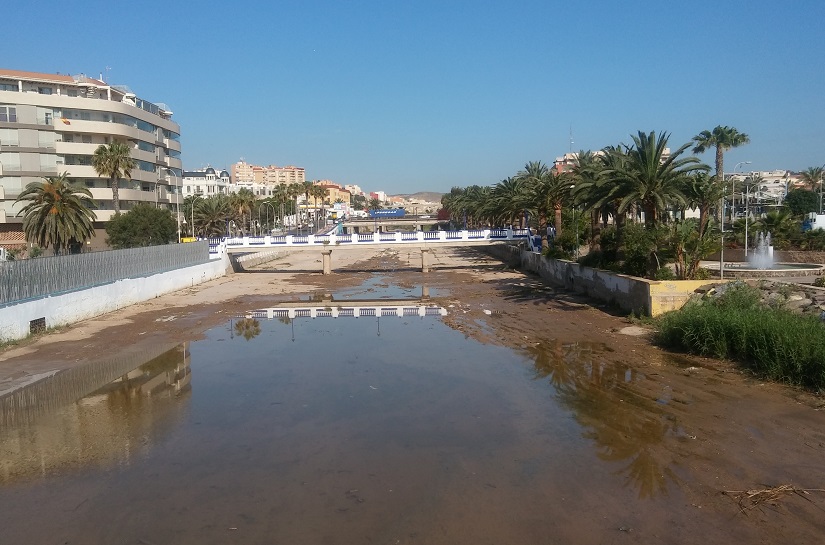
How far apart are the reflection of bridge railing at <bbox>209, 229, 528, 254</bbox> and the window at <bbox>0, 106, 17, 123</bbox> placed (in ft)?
70.5

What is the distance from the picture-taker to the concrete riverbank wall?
20.0 meters

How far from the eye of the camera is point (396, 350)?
1811 centimetres

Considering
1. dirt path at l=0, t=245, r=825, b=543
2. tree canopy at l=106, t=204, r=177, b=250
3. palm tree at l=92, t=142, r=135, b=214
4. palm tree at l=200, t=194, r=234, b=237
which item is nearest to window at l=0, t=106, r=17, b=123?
palm tree at l=92, t=142, r=135, b=214

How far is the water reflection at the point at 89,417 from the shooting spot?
30.8 ft

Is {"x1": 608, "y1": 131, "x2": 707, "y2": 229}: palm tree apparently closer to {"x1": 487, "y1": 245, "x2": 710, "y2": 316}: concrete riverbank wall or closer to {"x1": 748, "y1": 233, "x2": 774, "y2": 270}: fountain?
{"x1": 487, "y1": 245, "x2": 710, "y2": 316}: concrete riverbank wall

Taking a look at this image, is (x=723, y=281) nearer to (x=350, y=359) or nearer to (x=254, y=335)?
(x=350, y=359)

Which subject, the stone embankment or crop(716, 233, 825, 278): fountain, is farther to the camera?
crop(716, 233, 825, 278): fountain

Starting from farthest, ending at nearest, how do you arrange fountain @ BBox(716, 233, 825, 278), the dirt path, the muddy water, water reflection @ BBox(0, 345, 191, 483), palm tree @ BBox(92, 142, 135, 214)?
palm tree @ BBox(92, 142, 135, 214) < fountain @ BBox(716, 233, 825, 278) < water reflection @ BBox(0, 345, 191, 483) < the dirt path < the muddy water

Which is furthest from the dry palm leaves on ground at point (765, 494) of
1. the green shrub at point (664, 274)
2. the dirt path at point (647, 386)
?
the green shrub at point (664, 274)

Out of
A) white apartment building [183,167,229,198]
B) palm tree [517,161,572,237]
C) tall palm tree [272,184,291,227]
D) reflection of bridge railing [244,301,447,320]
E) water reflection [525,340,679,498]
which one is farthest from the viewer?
white apartment building [183,167,229,198]

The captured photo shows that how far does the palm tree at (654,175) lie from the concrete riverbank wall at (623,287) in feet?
9.05

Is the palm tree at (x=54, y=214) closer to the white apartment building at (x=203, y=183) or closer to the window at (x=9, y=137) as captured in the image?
the window at (x=9, y=137)

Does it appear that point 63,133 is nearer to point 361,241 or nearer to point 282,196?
point 361,241

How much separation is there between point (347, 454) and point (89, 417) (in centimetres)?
547
